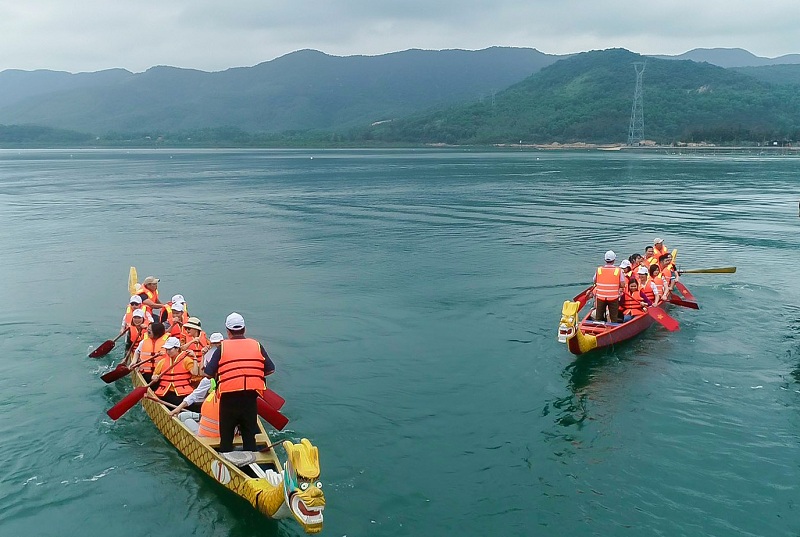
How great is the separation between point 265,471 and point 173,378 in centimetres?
400

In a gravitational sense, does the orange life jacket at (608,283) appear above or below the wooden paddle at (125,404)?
above

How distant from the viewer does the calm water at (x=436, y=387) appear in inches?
455

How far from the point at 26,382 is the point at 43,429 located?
3225mm

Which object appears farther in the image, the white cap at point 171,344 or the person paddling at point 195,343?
the person paddling at point 195,343

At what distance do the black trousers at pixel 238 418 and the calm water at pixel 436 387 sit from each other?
1056mm

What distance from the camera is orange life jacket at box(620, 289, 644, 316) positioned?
19.9 m

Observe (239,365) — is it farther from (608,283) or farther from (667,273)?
(667,273)

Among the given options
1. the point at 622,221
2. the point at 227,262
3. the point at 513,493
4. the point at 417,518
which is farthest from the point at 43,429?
the point at 622,221

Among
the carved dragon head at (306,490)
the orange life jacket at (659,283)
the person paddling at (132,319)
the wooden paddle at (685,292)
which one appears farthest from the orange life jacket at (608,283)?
the person paddling at (132,319)

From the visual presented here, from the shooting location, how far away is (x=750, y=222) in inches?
1682

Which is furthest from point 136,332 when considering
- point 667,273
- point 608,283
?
point 667,273

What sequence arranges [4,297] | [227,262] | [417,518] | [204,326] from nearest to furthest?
[417,518], [204,326], [4,297], [227,262]

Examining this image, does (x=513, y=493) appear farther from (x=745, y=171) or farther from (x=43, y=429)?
(x=745, y=171)

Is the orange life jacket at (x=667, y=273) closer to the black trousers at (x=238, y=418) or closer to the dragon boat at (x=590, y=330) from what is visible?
the dragon boat at (x=590, y=330)
